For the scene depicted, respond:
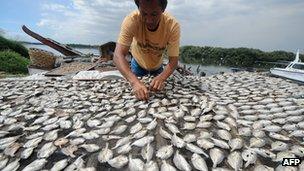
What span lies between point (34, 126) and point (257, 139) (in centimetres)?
257

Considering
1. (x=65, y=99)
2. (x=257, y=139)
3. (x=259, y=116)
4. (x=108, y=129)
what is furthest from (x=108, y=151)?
(x=65, y=99)

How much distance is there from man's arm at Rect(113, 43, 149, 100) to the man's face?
52 centimetres

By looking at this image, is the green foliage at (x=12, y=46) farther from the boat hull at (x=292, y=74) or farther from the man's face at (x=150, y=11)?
the man's face at (x=150, y=11)

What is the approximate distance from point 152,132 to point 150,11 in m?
1.56

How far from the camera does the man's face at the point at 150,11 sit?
3877 mm

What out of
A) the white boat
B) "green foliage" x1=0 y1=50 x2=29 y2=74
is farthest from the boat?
the white boat

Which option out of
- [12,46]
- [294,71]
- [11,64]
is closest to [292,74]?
[294,71]

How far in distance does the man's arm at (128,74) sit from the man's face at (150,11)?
Answer: 1.70 feet

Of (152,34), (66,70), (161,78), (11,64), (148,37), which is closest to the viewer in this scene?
(161,78)

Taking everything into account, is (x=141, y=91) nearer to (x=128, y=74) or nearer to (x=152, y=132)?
(x=128, y=74)

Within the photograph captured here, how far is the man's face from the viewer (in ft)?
12.7

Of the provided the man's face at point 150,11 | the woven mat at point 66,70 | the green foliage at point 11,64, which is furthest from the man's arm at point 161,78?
the green foliage at point 11,64

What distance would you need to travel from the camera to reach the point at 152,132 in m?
3.38

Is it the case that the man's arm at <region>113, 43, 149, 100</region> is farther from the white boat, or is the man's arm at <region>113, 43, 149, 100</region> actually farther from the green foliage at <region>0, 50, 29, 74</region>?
the green foliage at <region>0, 50, 29, 74</region>
